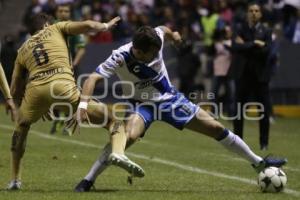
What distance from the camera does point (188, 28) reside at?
27.4 metres

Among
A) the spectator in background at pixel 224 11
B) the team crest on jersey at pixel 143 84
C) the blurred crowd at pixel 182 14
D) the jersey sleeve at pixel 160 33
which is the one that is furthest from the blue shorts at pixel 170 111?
the spectator in background at pixel 224 11

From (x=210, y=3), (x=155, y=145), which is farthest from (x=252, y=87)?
(x=210, y=3)

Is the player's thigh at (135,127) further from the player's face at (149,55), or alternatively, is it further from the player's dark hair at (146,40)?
the player's dark hair at (146,40)

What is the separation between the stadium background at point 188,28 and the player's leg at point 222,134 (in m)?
14.7

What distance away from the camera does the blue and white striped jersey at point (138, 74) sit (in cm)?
1078

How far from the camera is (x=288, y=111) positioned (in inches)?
1048

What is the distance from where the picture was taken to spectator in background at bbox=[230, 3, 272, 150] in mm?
16547

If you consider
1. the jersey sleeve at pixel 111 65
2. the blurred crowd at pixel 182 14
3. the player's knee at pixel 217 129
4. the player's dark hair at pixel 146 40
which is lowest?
the blurred crowd at pixel 182 14

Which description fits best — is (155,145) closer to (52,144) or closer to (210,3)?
(52,144)

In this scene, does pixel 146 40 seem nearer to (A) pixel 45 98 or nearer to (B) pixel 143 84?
(B) pixel 143 84

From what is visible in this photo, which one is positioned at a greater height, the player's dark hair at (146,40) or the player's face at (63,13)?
the player's dark hair at (146,40)

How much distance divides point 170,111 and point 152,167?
2.58m

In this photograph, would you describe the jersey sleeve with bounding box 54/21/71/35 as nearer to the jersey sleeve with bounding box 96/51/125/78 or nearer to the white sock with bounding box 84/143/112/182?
the jersey sleeve with bounding box 96/51/125/78

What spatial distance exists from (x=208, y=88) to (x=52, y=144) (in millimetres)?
10794
